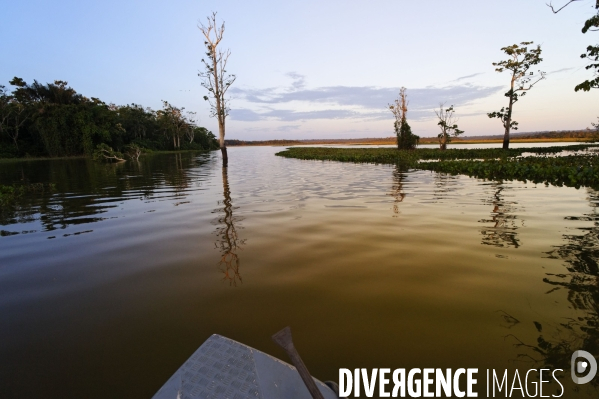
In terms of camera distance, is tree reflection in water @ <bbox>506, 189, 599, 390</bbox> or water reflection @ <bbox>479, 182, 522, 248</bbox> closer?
tree reflection in water @ <bbox>506, 189, 599, 390</bbox>

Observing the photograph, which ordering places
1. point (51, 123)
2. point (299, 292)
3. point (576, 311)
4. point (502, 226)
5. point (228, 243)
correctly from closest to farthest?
point (576, 311)
point (299, 292)
point (228, 243)
point (502, 226)
point (51, 123)

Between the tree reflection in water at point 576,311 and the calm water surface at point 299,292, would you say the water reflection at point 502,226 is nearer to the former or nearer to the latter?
the calm water surface at point 299,292

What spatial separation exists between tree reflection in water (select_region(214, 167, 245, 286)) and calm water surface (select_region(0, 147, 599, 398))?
0.04 m

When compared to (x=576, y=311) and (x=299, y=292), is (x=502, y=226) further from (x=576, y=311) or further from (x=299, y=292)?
(x=299, y=292)

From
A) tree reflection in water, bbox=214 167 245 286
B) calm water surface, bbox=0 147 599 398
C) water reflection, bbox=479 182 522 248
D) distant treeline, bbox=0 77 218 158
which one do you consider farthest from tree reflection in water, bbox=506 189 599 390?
distant treeline, bbox=0 77 218 158

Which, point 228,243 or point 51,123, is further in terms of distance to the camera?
point 51,123

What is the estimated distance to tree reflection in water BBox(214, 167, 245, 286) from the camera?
4207 millimetres

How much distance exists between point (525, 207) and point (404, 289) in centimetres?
631

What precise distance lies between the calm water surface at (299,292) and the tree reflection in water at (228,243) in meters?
0.04

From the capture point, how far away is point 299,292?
11.9 ft

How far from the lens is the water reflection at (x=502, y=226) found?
5.21m

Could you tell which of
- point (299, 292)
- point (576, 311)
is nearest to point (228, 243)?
point (299, 292)

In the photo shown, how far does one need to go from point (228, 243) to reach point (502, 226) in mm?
5471

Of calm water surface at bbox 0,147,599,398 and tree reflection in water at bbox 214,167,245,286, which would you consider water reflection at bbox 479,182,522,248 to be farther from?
tree reflection in water at bbox 214,167,245,286
